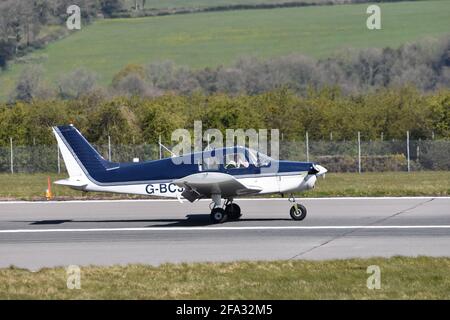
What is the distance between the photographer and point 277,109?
161 feet

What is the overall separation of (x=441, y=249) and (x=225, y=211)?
644 cm

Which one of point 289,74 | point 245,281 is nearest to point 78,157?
point 245,281

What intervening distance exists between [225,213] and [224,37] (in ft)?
210

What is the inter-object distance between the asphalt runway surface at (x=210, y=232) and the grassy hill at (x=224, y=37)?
54.4 metres

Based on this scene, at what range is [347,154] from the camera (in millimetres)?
42000

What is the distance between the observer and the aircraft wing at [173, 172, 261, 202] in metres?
21.3

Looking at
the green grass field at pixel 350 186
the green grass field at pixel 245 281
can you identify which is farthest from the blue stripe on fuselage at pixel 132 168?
the green grass field at pixel 350 186

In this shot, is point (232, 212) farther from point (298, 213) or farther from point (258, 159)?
point (298, 213)

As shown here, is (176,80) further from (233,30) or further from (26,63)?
(26,63)

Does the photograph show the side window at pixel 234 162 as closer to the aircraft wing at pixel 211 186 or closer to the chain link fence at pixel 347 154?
the aircraft wing at pixel 211 186

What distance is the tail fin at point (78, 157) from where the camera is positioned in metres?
22.7

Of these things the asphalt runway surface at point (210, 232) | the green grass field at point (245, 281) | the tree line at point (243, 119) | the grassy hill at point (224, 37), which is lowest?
the green grass field at point (245, 281)

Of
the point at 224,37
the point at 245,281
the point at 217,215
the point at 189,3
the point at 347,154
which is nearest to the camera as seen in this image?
the point at 245,281

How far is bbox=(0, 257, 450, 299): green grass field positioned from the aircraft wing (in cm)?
580
